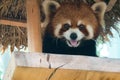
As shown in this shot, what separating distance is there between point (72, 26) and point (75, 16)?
0.07m

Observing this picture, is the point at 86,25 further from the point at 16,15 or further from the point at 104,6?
the point at 16,15

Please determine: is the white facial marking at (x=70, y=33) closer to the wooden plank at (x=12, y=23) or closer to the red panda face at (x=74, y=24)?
the red panda face at (x=74, y=24)

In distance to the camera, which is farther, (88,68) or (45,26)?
(45,26)

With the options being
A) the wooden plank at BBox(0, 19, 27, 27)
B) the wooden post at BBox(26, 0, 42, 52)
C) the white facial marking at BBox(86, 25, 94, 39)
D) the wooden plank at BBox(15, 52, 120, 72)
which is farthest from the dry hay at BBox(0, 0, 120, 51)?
the wooden plank at BBox(15, 52, 120, 72)

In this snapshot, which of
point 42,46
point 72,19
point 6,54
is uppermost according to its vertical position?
point 72,19

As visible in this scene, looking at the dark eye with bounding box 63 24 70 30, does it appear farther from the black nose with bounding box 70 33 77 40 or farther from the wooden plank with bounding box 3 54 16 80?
the wooden plank with bounding box 3 54 16 80

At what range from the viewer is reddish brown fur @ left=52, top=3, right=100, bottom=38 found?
2180 mm

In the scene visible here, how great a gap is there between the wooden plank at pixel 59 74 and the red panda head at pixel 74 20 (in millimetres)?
646

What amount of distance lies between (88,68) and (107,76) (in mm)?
79

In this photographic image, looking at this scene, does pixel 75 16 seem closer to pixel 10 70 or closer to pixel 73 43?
pixel 73 43

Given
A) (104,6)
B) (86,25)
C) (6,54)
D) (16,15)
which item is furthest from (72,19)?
(6,54)

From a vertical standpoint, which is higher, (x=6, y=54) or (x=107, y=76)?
(x=107, y=76)

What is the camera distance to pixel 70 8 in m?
2.24

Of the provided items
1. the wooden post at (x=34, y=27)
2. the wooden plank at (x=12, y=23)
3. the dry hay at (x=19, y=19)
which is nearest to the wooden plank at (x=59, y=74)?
the wooden post at (x=34, y=27)
